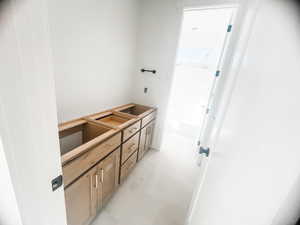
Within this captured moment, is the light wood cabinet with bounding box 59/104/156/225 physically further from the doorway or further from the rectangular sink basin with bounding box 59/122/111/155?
the doorway

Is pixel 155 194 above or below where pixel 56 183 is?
below

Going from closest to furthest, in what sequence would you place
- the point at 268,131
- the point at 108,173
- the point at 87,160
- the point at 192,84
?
the point at 268,131 < the point at 87,160 < the point at 108,173 < the point at 192,84

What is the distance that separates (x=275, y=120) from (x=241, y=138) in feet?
0.49

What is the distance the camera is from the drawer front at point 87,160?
2.72 feet

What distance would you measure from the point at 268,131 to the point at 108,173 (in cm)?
136

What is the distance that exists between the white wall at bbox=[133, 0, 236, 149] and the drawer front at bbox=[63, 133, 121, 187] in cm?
133

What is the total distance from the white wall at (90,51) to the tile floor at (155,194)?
3.74ft

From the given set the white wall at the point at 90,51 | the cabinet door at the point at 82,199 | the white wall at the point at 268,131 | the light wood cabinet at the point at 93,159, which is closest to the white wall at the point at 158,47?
the white wall at the point at 90,51

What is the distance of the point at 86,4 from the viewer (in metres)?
1.27

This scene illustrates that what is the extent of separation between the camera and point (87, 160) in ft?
3.17

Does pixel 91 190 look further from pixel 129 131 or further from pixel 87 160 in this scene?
pixel 129 131

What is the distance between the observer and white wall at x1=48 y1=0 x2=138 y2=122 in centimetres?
115

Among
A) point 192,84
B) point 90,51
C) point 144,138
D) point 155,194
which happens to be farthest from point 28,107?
point 192,84

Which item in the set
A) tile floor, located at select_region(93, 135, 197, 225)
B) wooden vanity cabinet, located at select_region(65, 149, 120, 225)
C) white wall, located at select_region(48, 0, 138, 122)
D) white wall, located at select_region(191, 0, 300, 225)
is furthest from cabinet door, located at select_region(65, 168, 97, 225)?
white wall, located at select_region(191, 0, 300, 225)
